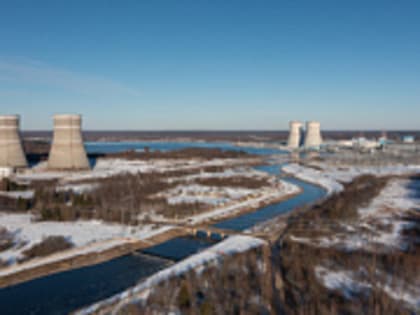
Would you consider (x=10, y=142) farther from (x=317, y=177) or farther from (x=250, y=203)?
(x=317, y=177)

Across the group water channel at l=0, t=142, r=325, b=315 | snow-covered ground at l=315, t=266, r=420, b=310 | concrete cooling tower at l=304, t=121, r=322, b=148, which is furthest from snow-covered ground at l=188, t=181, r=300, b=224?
concrete cooling tower at l=304, t=121, r=322, b=148

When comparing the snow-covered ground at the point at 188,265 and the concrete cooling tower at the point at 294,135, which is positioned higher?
the concrete cooling tower at the point at 294,135

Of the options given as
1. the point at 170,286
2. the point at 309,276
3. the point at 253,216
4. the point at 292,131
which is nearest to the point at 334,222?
the point at 253,216

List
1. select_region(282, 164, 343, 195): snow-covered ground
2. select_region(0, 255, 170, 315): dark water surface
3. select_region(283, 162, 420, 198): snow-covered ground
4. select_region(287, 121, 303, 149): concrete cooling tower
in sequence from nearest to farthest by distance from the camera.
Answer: select_region(0, 255, 170, 315): dark water surface, select_region(282, 164, 343, 195): snow-covered ground, select_region(283, 162, 420, 198): snow-covered ground, select_region(287, 121, 303, 149): concrete cooling tower

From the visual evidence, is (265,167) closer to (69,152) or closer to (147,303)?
(69,152)

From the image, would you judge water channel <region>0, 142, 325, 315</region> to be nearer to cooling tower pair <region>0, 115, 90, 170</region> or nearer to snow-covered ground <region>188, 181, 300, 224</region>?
snow-covered ground <region>188, 181, 300, 224</region>

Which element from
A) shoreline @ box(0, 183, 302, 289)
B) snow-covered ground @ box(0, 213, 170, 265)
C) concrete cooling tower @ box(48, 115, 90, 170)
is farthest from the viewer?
concrete cooling tower @ box(48, 115, 90, 170)

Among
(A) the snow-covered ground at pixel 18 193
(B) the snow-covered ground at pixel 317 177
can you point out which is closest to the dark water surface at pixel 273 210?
(B) the snow-covered ground at pixel 317 177

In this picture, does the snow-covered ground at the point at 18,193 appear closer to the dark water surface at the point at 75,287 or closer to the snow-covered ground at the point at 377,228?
the dark water surface at the point at 75,287
